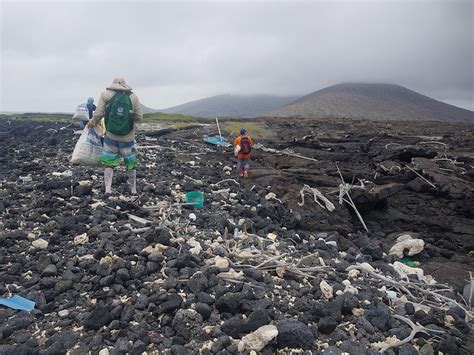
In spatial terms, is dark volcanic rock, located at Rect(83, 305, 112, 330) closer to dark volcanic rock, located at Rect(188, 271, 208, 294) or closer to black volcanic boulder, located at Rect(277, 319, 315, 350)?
dark volcanic rock, located at Rect(188, 271, 208, 294)

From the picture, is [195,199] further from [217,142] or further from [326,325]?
[217,142]

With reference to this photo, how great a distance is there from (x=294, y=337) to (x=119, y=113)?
4.71 m

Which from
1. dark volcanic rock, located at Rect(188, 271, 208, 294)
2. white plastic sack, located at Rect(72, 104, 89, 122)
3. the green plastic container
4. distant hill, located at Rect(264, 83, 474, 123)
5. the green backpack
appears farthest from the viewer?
distant hill, located at Rect(264, 83, 474, 123)

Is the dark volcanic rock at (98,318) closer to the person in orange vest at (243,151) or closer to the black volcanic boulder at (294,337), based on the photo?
the black volcanic boulder at (294,337)

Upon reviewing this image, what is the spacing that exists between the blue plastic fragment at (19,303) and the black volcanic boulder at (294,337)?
2.37 metres

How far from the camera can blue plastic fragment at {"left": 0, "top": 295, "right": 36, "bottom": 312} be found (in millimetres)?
3430

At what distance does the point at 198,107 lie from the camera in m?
154

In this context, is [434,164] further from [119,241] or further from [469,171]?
[119,241]

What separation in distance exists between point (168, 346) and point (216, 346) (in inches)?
15.9

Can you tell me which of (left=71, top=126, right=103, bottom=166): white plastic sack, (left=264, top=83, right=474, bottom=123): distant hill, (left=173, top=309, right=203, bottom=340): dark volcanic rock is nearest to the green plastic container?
(left=71, top=126, right=103, bottom=166): white plastic sack

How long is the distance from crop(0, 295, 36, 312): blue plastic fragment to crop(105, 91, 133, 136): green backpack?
11.2 feet

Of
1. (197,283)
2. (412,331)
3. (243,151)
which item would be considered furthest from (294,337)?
(243,151)

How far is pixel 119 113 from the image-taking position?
20.4 feet

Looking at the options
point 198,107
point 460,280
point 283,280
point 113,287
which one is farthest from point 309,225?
point 198,107
